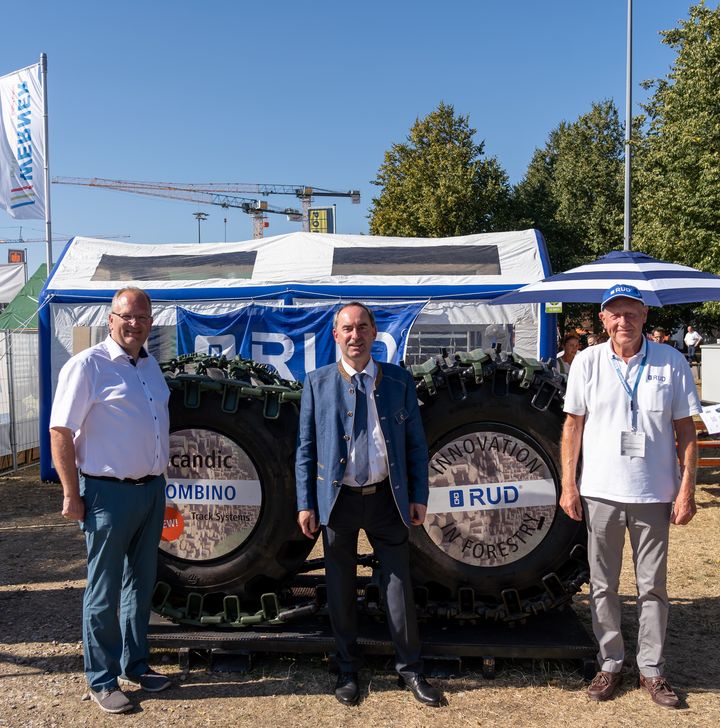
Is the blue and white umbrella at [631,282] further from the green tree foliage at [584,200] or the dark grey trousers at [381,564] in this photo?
the green tree foliage at [584,200]

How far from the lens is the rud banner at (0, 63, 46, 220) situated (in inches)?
435

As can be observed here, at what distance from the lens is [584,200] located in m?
27.0

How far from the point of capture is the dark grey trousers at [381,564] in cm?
343

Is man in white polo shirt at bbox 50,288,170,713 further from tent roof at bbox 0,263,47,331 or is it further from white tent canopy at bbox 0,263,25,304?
white tent canopy at bbox 0,263,25,304

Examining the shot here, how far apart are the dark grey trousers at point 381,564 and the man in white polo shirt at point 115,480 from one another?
905mm

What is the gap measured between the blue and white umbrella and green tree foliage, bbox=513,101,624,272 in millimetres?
19048

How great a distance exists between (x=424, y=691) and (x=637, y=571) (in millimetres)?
1175

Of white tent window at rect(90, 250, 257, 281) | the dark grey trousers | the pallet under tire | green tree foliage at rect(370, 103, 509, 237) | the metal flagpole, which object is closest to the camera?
the dark grey trousers

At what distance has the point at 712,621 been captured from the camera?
4492 mm

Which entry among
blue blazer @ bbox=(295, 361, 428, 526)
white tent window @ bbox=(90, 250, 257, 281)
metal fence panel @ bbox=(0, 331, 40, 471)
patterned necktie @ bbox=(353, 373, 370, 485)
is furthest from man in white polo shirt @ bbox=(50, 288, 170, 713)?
metal fence panel @ bbox=(0, 331, 40, 471)

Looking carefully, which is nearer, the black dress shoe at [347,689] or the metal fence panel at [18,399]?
the black dress shoe at [347,689]

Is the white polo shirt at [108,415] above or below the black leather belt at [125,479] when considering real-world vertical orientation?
above

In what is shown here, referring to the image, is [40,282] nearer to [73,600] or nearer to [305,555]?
[73,600]

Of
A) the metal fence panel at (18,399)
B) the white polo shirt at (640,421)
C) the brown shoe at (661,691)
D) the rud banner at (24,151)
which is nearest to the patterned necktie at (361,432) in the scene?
the white polo shirt at (640,421)
